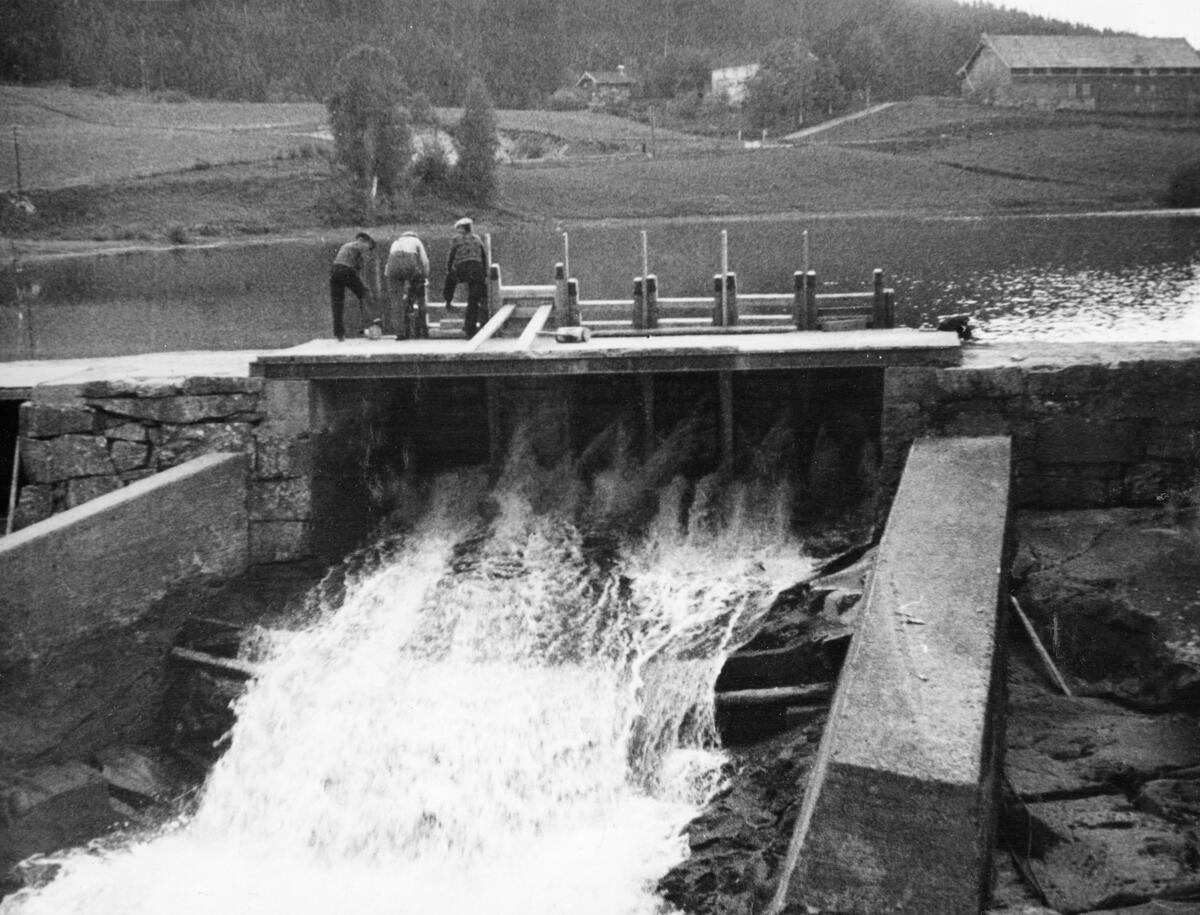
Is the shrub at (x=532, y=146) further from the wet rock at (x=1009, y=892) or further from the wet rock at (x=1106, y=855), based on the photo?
the wet rock at (x=1009, y=892)

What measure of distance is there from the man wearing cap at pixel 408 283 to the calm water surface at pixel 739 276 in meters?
12.7

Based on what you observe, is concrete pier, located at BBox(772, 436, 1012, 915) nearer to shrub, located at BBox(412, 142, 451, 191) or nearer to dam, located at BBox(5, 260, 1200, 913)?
dam, located at BBox(5, 260, 1200, 913)

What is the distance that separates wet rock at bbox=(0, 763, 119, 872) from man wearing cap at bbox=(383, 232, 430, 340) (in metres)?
6.69

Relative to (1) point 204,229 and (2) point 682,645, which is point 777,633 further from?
(1) point 204,229

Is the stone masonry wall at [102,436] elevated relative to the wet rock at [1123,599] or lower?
elevated

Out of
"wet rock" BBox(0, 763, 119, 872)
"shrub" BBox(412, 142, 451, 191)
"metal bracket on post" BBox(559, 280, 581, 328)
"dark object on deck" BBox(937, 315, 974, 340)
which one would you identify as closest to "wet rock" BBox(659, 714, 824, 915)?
"wet rock" BBox(0, 763, 119, 872)

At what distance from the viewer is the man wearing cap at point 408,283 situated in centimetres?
1408

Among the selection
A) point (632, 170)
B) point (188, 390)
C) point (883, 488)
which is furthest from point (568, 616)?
point (632, 170)

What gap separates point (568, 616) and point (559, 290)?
22.9 feet

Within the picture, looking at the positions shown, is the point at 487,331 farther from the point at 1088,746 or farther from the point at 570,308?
the point at 1088,746

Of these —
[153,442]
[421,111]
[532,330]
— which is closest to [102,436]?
[153,442]

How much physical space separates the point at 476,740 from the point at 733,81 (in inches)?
2491

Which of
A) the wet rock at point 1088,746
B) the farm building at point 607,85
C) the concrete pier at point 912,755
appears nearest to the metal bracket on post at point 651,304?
the concrete pier at point 912,755

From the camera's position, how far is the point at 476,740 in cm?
858
